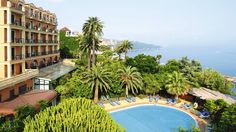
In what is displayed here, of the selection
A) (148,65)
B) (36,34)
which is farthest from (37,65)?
(148,65)

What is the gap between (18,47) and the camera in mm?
33469

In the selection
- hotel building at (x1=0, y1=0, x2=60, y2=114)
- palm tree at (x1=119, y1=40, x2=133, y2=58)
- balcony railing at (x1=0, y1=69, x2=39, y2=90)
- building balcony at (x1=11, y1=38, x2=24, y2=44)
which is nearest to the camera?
balcony railing at (x1=0, y1=69, x2=39, y2=90)

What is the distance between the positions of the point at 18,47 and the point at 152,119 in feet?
71.2

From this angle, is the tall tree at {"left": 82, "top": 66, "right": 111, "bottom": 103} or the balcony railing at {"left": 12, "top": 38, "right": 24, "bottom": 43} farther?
the tall tree at {"left": 82, "top": 66, "right": 111, "bottom": 103}

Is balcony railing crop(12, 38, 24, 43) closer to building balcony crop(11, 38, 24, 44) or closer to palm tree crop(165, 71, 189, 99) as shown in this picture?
building balcony crop(11, 38, 24, 44)

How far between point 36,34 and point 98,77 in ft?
49.6

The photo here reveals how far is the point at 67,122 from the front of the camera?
51.8 ft

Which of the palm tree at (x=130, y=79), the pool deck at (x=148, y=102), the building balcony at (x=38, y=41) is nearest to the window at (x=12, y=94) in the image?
the building balcony at (x=38, y=41)

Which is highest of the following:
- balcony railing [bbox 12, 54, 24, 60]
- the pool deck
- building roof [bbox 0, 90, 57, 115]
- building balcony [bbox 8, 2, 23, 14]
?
building balcony [bbox 8, 2, 23, 14]

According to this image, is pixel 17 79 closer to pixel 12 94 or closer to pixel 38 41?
pixel 12 94

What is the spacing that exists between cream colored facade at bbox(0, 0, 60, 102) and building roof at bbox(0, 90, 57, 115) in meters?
1.74

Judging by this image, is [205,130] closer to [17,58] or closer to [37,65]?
[17,58]

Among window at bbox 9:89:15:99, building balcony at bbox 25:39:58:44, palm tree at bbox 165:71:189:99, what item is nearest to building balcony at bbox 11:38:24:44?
building balcony at bbox 25:39:58:44

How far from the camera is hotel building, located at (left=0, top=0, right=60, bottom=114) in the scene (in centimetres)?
2988
